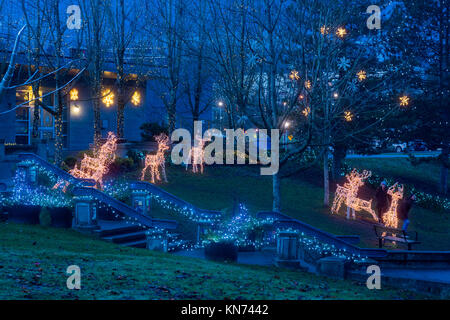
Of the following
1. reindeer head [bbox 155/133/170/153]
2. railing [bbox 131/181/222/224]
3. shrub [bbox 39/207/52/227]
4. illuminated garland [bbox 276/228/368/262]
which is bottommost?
illuminated garland [bbox 276/228/368/262]

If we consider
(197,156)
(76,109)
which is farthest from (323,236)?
(76,109)

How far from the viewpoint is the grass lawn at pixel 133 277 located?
896cm

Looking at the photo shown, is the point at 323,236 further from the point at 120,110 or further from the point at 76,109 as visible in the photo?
the point at 76,109

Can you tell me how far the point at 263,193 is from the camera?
92.7ft

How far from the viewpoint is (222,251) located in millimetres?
14906

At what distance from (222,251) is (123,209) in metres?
4.50

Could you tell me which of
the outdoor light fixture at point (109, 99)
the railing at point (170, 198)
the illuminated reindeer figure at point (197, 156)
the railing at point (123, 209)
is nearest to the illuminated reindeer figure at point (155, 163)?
the illuminated reindeer figure at point (197, 156)

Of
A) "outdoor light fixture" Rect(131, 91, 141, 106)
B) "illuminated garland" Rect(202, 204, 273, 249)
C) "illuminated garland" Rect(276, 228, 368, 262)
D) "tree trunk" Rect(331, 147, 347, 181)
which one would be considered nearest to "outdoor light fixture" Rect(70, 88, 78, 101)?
"outdoor light fixture" Rect(131, 91, 141, 106)

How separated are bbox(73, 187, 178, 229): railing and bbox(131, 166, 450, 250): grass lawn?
245 centimetres

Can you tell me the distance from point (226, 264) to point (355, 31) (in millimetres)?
20807

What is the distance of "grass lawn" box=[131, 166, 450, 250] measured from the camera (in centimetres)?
2324

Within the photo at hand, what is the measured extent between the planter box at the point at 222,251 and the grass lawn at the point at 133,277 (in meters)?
0.81

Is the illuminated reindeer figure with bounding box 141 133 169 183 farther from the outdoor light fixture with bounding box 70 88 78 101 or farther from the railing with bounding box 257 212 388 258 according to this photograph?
the railing with bounding box 257 212 388 258

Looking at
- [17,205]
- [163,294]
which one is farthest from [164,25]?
[163,294]
